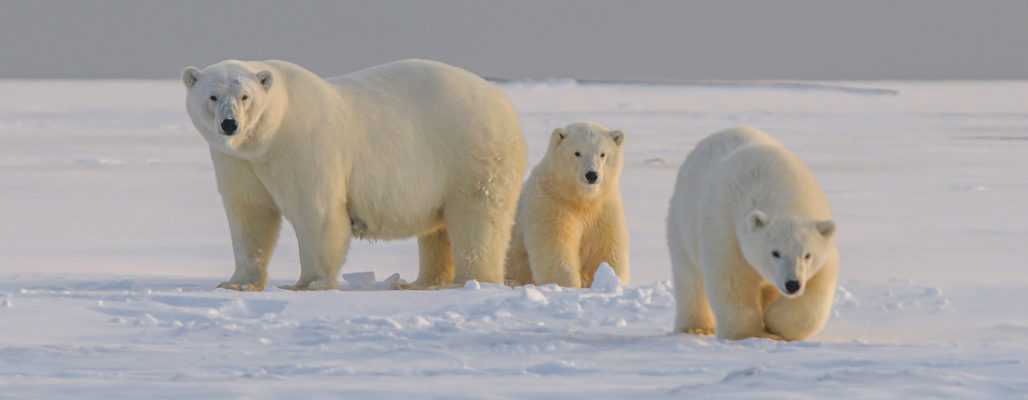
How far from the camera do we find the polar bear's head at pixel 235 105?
19.9 ft

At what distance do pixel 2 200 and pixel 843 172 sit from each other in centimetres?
740

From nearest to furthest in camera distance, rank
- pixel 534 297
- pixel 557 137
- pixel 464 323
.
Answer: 1. pixel 464 323
2. pixel 534 297
3. pixel 557 137

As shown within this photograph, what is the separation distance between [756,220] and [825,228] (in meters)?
0.20

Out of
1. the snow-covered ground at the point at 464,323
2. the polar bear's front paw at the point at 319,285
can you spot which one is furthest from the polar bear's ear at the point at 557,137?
the polar bear's front paw at the point at 319,285

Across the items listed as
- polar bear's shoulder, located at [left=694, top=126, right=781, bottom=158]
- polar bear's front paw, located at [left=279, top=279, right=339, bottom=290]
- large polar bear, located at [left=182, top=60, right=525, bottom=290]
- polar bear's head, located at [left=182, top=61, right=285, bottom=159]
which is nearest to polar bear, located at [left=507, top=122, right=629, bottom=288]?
large polar bear, located at [left=182, top=60, right=525, bottom=290]

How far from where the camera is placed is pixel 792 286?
445 centimetres

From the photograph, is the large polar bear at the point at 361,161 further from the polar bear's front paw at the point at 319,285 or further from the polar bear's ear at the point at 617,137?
the polar bear's ear at the point at 617,137

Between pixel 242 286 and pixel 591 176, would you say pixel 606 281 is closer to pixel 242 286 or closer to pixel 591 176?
pixel 591 176

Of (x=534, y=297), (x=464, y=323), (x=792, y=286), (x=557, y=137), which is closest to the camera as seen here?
(x=792, y=286)

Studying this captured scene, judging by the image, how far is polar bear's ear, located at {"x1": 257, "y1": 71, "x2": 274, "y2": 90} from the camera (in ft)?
20.3

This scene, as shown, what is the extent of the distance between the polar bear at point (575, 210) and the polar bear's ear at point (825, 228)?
2.22 meters

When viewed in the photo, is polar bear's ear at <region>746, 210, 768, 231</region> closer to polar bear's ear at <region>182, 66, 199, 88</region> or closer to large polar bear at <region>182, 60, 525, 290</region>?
large polar bear at <region>182, 60, 525, 290</region>

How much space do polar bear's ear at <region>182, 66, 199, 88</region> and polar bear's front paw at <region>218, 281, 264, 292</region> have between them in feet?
2.72

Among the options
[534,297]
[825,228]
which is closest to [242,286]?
[534,297]
